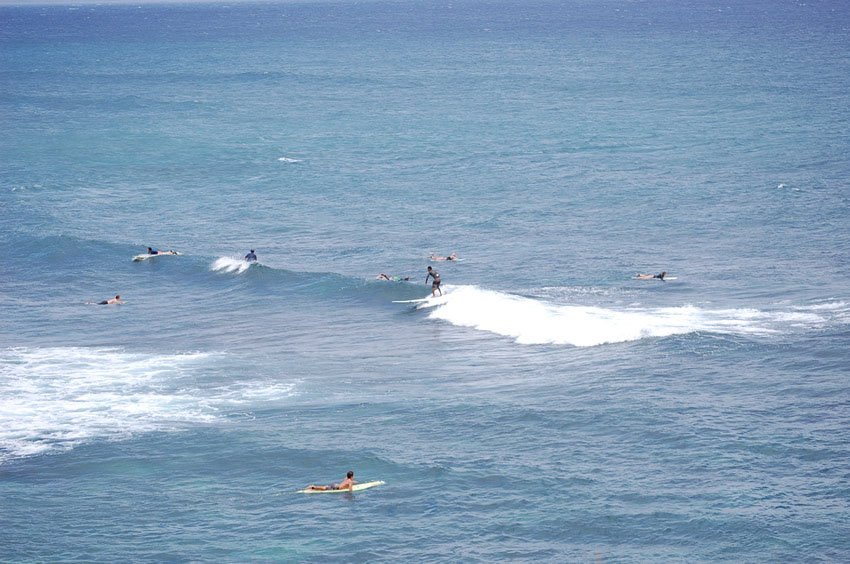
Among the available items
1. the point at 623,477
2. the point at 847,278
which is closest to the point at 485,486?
the point at 623,477

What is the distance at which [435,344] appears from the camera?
61.7 m

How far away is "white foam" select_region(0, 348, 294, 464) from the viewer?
4925 cm

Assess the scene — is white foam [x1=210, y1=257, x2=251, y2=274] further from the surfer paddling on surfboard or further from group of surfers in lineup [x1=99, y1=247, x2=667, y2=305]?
the surfer paddling on surfboard

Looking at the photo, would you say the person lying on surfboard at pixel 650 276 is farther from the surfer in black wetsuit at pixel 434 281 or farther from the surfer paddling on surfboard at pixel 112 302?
the surfer paddling on surfboard at pixel 112 302

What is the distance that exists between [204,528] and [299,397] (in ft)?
43.0

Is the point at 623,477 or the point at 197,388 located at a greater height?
the point at 197,388

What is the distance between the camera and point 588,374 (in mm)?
55000

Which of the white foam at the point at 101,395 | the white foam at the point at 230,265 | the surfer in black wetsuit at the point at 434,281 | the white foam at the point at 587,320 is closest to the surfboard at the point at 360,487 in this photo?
the white foam at the point at 101,395

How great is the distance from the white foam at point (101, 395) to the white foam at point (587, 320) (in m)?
13.9

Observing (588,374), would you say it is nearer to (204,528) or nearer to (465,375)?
(465,375)

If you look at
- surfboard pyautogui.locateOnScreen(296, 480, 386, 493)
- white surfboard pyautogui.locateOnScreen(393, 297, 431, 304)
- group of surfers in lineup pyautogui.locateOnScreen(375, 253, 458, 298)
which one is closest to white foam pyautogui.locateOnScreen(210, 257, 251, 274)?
group of surfers in lineup pyautogui.locateOnScreen(375, 253, 458, 298)

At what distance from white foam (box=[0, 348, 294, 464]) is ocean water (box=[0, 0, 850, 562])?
221 millimetres

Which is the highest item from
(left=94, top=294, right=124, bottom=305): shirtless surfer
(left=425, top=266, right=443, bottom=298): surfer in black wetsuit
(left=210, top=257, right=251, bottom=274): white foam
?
(left=210, top=257, right=251, bottom=274): white foam

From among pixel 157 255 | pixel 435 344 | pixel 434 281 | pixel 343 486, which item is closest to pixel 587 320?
pixel 435 344
